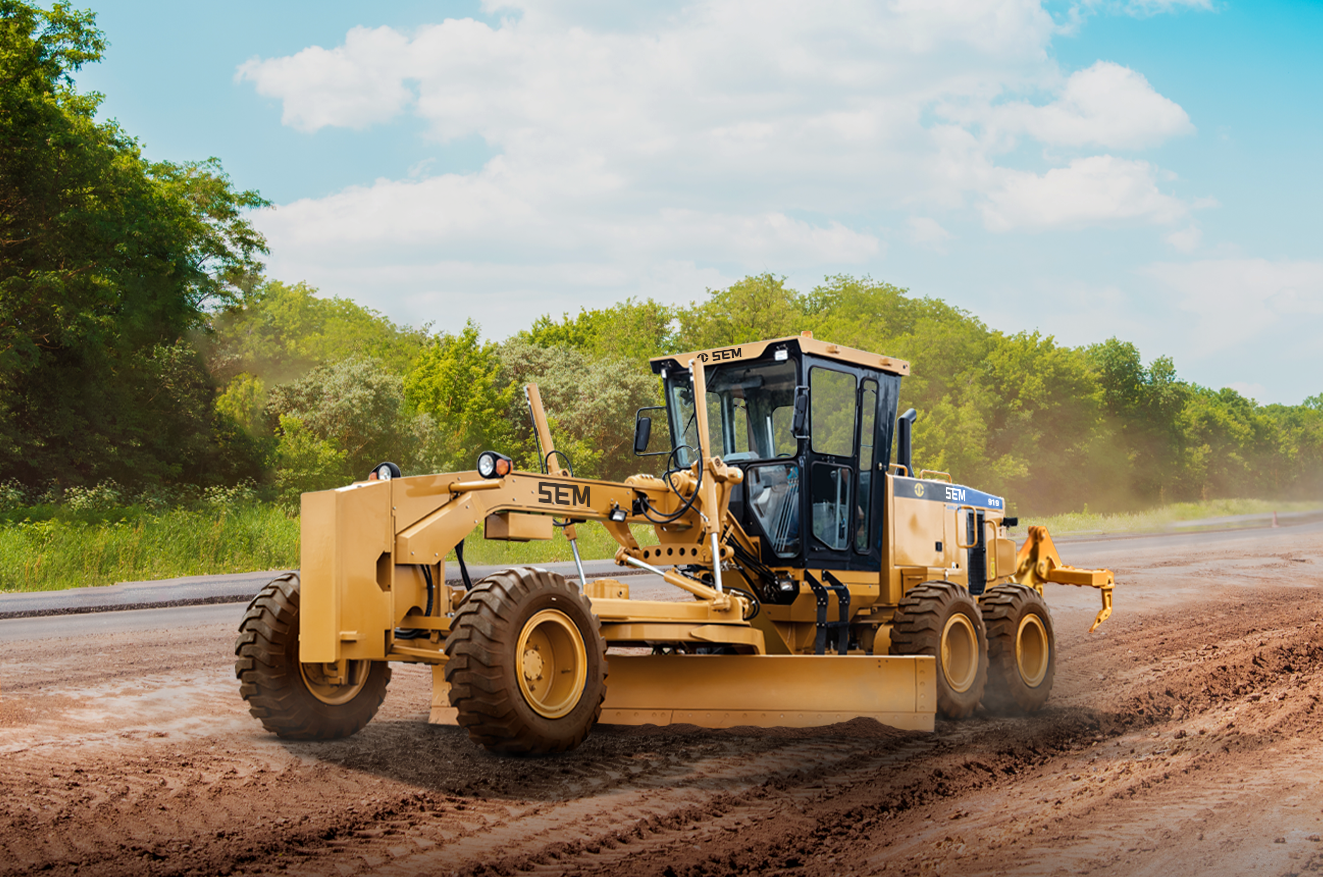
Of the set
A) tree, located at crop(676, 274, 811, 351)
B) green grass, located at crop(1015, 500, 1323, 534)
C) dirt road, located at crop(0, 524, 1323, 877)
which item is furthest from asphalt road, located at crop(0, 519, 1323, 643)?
tree, located at crop(676, 274, 811, 351)

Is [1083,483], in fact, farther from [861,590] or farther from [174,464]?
[861,590]

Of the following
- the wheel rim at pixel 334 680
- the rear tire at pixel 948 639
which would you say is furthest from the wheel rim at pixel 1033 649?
the wheel rim at pixel 334 680

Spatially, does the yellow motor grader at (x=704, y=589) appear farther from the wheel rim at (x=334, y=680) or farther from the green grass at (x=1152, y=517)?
the green grass at (x=1152, y=517)

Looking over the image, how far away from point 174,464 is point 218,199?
9.66m

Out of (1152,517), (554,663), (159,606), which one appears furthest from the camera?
(1152,517)

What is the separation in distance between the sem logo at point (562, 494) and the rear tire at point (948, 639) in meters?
2.94

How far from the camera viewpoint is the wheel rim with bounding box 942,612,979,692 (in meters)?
9.62

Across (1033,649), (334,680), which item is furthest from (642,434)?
(1033,649)

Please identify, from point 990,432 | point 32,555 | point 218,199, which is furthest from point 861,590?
point 990,432

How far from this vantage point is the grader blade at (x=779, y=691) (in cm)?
822

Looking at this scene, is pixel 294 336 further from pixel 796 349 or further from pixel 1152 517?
pixel 796 349

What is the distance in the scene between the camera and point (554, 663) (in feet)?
23.2

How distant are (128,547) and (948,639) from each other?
1890cm

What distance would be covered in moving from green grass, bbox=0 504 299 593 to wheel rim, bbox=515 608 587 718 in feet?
55.1
